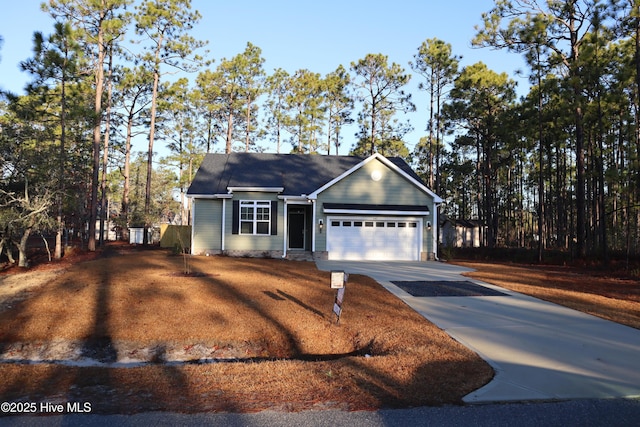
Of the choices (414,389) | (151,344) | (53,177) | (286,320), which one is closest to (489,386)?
(414,389)

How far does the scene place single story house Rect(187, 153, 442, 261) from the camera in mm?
19234

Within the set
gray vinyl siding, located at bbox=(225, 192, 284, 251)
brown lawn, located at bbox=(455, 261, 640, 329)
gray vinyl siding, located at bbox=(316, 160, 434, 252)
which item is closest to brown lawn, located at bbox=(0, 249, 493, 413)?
brown lawn, located at bbox=(455, 261, 640, 329)

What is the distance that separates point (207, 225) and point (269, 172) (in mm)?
4252

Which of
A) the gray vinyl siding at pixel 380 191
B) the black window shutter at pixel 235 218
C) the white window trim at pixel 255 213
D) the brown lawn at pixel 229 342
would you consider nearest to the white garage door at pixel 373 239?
the gray vinyl siding at pixel 380 191

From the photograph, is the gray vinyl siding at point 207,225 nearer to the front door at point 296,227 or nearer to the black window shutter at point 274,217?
the black window shutter at point 274,217

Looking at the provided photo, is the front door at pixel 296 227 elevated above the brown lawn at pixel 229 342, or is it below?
above

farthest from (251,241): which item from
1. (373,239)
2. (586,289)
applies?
(586,289)

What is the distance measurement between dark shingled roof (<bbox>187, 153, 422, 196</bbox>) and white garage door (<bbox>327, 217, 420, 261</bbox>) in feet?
8.11

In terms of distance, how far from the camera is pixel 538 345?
6594mm

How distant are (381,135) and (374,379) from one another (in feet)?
110

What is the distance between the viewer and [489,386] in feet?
16.0

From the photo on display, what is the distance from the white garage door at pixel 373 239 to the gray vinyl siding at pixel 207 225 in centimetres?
516

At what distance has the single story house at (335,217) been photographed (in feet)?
63.1

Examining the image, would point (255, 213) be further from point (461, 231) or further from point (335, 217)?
point (461, 231)
